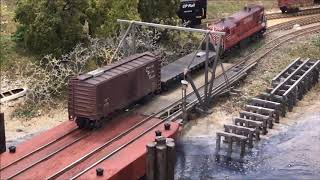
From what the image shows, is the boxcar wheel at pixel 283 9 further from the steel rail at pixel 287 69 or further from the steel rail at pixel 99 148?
the steel rail at pixel 99 148

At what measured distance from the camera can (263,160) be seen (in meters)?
25.6

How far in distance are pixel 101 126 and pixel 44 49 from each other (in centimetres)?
904

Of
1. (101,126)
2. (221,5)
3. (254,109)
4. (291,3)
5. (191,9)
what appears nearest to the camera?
(101,126)

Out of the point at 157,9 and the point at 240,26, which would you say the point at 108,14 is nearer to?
the point at 157,9

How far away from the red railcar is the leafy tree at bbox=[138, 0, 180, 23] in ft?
10.1

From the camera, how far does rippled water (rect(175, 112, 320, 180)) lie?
2442cm

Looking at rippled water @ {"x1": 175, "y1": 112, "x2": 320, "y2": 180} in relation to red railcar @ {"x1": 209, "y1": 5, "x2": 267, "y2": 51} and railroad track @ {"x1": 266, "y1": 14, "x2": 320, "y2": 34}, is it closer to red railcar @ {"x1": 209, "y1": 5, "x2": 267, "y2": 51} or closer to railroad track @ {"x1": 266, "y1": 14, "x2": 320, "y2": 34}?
red railcar @ {"x1": 209, "y1": 5, "x2": 267, "y2": 51}

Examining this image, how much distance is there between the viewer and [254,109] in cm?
2878

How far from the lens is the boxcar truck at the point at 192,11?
4212cm

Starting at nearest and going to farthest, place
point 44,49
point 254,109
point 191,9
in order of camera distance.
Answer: point 254,109
point 44,49
point 191,9

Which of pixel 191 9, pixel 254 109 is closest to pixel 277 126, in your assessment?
pixel 254 109

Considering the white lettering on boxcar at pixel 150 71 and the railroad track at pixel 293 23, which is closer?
the white lettering on boxcar at pixel 150 71

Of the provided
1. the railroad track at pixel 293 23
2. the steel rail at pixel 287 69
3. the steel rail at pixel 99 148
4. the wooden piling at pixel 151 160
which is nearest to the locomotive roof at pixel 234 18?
the railroad track at pixel 293 23

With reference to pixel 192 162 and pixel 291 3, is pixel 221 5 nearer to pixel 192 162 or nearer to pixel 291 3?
pixel 291 3
